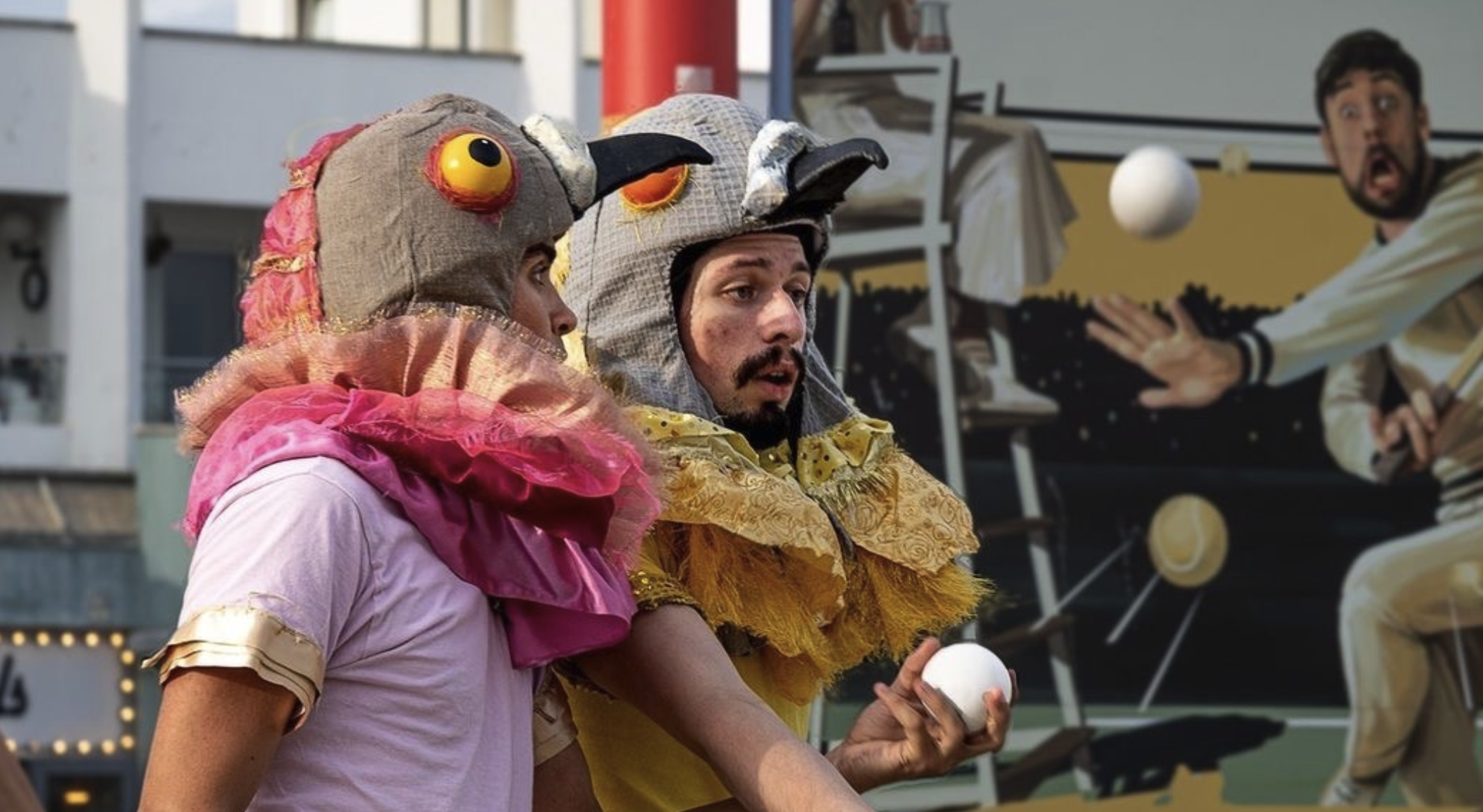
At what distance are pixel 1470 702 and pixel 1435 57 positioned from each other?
156 cm

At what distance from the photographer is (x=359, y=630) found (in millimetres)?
1839

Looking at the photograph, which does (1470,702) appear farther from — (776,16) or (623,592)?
(623,592)

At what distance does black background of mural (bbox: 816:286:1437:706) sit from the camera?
255 inches

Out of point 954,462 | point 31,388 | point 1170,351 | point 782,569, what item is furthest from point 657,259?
point 31,388

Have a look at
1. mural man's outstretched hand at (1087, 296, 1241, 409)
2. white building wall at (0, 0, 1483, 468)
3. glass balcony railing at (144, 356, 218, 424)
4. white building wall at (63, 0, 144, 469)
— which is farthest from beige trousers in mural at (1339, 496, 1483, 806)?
white building wall at (63, 0, 144, 469)

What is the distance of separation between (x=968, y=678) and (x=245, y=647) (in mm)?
723

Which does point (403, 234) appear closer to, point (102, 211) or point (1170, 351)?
point (1170, 351)

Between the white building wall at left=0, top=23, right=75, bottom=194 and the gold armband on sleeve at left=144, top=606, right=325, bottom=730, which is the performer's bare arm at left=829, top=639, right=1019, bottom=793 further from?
the white building wall at left=0, top=23, right=75, bottom=194

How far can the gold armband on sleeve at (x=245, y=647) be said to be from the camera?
5.73ft

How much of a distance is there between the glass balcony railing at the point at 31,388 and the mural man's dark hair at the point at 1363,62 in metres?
11.3

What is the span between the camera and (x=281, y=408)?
1914 millimetres

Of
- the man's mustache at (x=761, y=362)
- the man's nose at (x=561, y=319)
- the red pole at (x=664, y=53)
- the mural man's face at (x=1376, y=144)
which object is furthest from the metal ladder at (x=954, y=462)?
the man's nose at (x=561, y=319)

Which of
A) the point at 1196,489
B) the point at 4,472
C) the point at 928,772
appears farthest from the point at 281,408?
the point at 4,472

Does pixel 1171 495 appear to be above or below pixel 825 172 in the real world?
below
